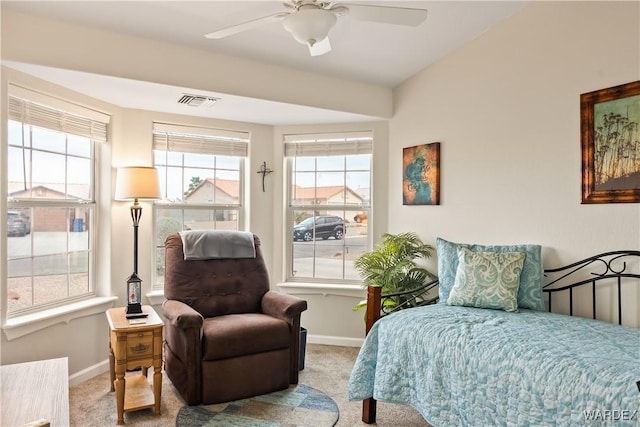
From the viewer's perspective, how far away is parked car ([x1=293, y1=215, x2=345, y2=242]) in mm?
4039

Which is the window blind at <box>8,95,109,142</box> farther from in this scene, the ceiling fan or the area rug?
the area rug

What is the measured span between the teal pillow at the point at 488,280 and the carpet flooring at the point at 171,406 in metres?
0.78

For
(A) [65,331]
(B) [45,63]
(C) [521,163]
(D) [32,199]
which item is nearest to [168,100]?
(B) [45,63]

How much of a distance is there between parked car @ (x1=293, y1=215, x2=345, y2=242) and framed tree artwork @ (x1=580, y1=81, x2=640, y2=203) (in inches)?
85.1

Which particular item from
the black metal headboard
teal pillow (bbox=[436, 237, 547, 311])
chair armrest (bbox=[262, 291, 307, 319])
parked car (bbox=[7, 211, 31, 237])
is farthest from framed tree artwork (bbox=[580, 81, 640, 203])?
parked car (bbox=[7, 211, 31, 237])

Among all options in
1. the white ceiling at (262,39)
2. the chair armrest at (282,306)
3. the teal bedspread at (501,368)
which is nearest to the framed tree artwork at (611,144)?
the teal bedspread at (501,368)

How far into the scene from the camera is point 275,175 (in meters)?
4.09

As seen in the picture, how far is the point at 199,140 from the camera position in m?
3.78

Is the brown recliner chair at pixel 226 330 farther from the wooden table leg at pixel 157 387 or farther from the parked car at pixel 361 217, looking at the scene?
the parked car at pixel 361 217

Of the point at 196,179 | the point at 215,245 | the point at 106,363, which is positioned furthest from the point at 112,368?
the point at 196,179

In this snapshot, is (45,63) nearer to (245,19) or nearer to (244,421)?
(245,19)

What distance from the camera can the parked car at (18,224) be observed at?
8.60 ft

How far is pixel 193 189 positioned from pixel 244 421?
215 centimetres

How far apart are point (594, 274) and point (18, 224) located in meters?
3.57
